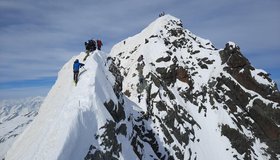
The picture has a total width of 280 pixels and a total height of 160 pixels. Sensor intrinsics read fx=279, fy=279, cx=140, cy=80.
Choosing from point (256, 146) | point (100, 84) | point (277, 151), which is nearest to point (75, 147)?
point (100, 84)

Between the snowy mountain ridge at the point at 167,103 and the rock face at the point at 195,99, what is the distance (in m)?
0.26

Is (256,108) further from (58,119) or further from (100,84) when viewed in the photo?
(58,119)

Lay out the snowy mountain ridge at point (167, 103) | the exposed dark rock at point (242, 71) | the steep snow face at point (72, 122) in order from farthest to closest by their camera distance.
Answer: the exposed dark rock at point (242, 71), the snowy mountain ridge at point (167, 103), the steep snow face at point (72, 122)

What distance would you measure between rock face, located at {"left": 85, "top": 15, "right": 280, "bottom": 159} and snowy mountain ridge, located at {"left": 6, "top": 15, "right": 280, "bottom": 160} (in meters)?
0.26

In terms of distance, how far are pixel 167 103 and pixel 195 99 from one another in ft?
38.2

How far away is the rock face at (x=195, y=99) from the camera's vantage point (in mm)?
63562

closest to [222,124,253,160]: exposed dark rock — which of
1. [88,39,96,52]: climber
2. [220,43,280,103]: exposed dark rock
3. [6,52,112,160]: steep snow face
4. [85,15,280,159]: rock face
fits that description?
[85,15,280,159]: rock face

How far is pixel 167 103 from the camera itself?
6825 centimetres

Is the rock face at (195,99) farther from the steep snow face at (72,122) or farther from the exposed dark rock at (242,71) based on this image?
the steep snow face at (72,122)

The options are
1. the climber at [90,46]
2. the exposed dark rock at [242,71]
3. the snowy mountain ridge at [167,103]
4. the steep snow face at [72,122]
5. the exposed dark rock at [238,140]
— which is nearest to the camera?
the steep snow face at [72,122]

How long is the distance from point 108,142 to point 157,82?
36270 millimetres

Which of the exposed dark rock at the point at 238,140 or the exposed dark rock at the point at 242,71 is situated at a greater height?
the exposed dark rock at the point at 242,71

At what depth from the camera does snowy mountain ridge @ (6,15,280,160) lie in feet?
124


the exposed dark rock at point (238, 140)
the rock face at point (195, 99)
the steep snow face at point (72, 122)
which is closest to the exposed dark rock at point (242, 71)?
the rock face at point (195, 99)
